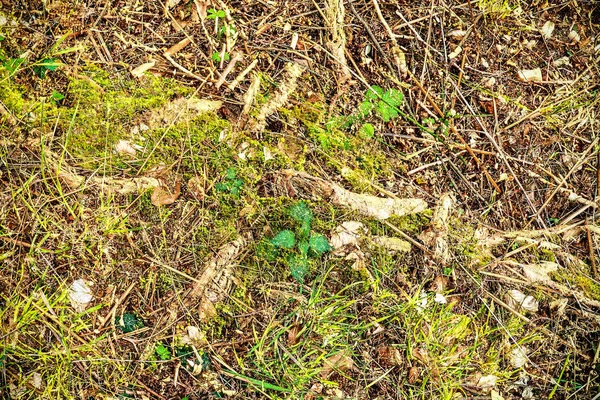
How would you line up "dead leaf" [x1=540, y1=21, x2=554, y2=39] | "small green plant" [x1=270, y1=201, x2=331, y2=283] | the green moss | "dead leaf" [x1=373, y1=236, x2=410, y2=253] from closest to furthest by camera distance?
"small green plant" [x1=270, y1=201, x2=331, y2=283], "dead leaf" [x1=373, y1=236, x2=410, y2=253], the green moss, "dead leaf" [x1=540, y1=21, x2=554, y2=39]

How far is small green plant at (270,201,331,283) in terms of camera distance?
2322 millimetres

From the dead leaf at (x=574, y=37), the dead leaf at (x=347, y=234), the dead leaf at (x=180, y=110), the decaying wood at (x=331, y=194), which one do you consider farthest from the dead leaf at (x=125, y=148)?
the dead leaf at (x=574, y=37)

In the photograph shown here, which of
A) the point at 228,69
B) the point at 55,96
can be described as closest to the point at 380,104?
the point at 228,69

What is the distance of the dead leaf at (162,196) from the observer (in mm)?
2324

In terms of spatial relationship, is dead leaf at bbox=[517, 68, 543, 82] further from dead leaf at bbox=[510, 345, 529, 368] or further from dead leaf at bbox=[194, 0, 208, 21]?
dead leaf at bbox=[194, 0, 208, 21]

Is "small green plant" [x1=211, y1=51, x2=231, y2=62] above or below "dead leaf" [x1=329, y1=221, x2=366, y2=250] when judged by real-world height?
above

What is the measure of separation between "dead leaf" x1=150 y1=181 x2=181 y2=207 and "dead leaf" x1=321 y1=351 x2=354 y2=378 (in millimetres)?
1220

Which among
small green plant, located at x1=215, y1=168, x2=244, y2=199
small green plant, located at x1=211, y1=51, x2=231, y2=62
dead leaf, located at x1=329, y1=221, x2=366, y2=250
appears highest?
small green plant, located at x1=211, y1=51, x2=231, y2=62

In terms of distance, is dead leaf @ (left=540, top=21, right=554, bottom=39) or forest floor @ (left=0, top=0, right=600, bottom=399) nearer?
forest floor @ (left=0, top=0, right=600, bottom=399)

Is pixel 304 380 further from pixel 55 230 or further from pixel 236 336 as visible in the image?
pixel 55 230

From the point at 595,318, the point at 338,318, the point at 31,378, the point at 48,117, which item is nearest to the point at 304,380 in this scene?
the point at 338,318

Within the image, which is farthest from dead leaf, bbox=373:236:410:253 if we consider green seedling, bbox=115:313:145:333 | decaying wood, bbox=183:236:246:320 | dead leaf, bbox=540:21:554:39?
dead leaf, bbox=540:21:554:39

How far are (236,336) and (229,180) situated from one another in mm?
853

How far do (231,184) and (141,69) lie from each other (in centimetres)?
83
